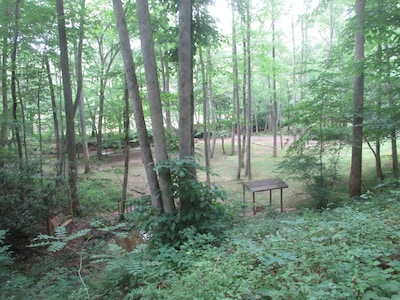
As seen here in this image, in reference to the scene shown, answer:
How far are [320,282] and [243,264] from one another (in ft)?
2.84

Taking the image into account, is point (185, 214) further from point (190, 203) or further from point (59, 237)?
point (59, 237)

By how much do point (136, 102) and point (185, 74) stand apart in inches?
42.3

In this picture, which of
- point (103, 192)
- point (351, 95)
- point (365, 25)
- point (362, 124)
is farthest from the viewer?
point (103, 192)

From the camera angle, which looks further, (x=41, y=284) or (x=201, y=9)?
(x=201, y=9)

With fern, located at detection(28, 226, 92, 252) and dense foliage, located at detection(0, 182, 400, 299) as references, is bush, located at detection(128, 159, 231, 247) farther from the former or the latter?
fern, located at detection(28, 226, 92, 252)

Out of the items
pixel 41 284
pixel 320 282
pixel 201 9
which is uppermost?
pixel 201 9

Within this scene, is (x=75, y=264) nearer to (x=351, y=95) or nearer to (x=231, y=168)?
(x=351, y=95)

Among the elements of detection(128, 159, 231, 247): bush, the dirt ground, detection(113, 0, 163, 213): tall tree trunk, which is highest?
detection(113, 0, 163, 213): tall tree trunk

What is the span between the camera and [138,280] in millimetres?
3119

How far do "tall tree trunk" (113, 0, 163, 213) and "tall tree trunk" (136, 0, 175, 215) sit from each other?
0.60 ft

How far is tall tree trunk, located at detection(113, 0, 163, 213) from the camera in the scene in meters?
4.55

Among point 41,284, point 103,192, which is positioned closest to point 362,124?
point 41,284

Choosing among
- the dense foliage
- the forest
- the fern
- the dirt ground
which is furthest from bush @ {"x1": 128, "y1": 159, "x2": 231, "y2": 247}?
the dirt ground

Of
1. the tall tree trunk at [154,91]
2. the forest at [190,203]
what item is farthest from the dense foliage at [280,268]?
the tall tree trunk at [154,91]
